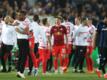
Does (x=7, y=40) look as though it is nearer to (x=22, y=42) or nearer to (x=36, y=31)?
(x=36, y=31)

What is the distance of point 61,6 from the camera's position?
4269 centimetres

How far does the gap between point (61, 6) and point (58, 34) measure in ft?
42.1

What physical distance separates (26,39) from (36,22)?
3.58 m

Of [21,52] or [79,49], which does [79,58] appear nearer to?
[79,49]

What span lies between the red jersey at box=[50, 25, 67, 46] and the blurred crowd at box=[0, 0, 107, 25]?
866cm

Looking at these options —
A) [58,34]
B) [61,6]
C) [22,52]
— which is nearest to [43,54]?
[58,34]

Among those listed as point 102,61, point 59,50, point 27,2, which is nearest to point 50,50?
point 59,50

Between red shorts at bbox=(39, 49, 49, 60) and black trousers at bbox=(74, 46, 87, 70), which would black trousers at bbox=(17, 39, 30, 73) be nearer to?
red shorts at bbox=(39, 49, 49, 60)

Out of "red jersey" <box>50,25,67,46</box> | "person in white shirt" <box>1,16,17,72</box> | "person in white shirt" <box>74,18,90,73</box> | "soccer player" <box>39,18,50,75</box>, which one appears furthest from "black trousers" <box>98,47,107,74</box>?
"person in white shirt" <box>1,16,17,72</box>

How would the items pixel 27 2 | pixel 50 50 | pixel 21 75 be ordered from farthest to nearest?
1. pixel 27 2
2. pixel 50 50
3. pixel 21 75

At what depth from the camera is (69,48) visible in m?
32.0

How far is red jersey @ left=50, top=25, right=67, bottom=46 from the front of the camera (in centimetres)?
2975

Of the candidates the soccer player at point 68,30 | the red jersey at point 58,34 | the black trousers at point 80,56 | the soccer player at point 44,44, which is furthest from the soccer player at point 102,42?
the soccer player at point 68,30

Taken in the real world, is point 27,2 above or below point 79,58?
above
